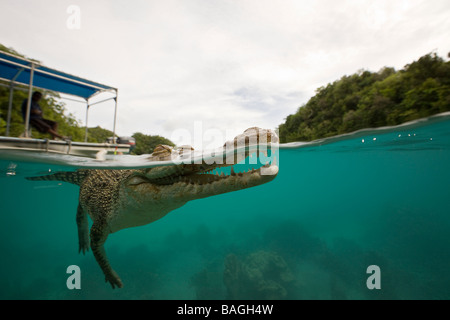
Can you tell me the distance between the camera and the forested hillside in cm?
473

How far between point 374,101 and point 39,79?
8943 millimetres

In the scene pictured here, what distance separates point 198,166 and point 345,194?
3948 cm

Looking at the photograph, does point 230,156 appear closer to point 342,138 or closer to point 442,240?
point 342,138

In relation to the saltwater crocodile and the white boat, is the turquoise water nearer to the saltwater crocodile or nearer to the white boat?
the white boat

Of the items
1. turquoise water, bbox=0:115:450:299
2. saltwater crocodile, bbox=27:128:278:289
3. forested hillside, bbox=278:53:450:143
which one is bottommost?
turquoise water, bbox=0:115:450:299

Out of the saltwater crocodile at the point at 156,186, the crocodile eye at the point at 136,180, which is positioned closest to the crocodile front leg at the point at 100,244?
the saltwater crocodile at the point at 156,186

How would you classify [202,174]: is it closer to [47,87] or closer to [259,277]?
[47,87]

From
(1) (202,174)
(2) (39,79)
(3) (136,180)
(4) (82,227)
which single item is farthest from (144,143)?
(1) (202,174)

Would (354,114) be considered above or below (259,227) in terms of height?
above

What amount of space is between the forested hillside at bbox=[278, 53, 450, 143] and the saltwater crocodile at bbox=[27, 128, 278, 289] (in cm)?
509

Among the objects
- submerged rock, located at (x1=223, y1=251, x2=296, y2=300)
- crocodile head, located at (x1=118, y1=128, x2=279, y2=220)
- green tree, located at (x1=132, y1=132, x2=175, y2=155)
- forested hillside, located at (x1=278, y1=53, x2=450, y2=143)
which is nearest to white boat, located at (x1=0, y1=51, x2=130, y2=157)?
green tree, located at (x1=132, y1=132, x2=175, y2=155)

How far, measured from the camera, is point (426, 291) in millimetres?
7031
